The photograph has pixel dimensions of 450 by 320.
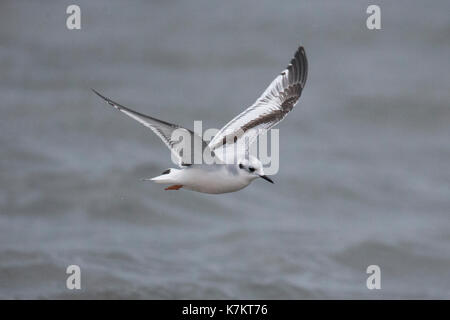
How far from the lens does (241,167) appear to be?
7.17m

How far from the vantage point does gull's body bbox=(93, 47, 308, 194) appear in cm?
664

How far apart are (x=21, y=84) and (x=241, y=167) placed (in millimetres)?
15321

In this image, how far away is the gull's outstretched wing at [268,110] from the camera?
812cm

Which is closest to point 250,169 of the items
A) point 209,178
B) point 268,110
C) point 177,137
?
point 209,178

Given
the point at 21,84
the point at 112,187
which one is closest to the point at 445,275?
the point at 112,187

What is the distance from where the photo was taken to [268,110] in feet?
28.6

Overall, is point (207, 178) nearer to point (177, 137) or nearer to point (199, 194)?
point (177, 137)

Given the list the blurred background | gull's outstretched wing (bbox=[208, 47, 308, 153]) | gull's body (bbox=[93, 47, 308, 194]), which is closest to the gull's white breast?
gull's body (bbox=[93, 47, 308, 194])

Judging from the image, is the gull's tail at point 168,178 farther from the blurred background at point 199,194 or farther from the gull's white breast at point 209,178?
the blurred background at point 199,194

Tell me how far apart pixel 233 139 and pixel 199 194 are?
9.62m

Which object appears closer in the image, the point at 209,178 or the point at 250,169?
the point at 209,178

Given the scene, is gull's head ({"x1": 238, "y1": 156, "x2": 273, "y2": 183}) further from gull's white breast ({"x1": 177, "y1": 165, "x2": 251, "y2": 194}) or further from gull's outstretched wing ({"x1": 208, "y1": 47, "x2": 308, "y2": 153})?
gull's outstretched wing ({"x1": 208, "y1": 47, "x2": 308, "y2": 153})
